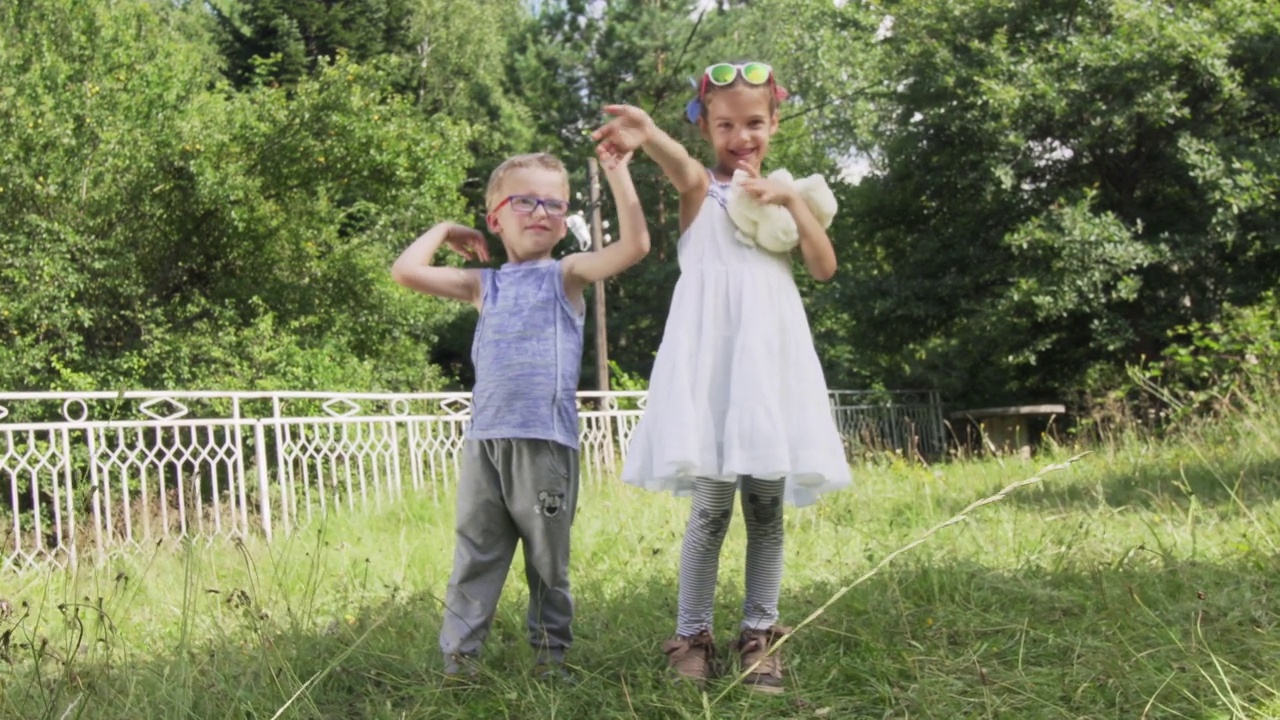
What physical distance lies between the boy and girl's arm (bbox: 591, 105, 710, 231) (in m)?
0.05

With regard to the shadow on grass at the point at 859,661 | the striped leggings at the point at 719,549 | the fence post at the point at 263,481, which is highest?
the striped leggings at the point at 719,549

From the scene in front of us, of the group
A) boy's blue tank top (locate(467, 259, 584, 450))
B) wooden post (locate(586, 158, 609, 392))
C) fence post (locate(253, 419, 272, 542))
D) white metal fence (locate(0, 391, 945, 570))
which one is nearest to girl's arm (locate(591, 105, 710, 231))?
boy's blue tank top (locate(467, 259, 584, 450))

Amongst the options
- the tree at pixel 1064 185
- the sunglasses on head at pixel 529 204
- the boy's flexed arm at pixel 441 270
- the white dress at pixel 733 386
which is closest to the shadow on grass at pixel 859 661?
the white dress at pixel 733 386

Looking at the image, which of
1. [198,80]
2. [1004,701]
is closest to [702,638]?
[1004,701]

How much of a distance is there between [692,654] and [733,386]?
640 mm

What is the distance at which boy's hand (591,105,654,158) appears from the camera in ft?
8.34

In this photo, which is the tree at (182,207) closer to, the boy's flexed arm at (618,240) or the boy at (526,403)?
the boy at (526,403)

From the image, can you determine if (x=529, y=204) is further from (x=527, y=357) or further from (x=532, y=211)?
(x=527, y=357)

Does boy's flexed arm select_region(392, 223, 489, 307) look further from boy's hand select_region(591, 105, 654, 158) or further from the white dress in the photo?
the white dress

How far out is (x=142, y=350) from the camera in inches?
574

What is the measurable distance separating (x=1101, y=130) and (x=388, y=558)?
11.5 m

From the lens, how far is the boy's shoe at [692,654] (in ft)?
8.55

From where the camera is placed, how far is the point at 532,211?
282 cm

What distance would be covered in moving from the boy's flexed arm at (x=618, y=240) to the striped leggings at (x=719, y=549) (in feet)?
1.78
